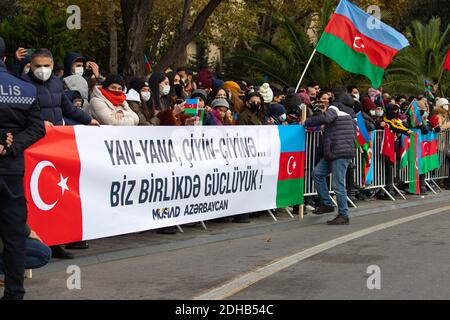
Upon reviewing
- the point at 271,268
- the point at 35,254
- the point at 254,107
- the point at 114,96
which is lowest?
the point at 271,268

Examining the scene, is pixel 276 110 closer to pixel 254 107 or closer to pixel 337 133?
pixel 254 107

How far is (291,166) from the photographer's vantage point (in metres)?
14.2

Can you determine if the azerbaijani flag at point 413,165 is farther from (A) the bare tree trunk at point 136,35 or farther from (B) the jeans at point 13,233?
(B) the jeans at point 13,233

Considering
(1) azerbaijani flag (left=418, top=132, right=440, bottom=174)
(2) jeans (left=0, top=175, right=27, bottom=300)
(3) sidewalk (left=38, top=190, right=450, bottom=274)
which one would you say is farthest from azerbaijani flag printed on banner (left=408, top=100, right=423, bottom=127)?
(2) jeans (left=0, top=175, right=27, bottom=300)

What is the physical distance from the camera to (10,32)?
69.0 ft

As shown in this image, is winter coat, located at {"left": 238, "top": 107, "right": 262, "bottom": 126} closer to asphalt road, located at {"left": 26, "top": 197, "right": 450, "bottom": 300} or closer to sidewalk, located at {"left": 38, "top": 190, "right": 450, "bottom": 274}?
sidewalk, located at {"left": 38, "top": 190, "right": 450, "bottom": 274}

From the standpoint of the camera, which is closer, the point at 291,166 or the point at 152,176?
the point at 152,176

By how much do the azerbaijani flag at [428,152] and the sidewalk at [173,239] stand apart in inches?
163

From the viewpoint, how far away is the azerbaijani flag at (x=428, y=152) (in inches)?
770

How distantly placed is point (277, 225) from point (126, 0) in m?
9.51

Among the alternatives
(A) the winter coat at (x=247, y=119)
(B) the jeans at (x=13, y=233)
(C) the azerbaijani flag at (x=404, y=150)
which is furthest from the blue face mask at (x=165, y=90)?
(C) the azerbaijani flag at (x=404, y=150)

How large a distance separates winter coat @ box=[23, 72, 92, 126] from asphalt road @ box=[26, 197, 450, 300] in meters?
1.56

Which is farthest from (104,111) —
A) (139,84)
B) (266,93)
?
(266,93)

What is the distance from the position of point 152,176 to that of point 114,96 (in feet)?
3.61
